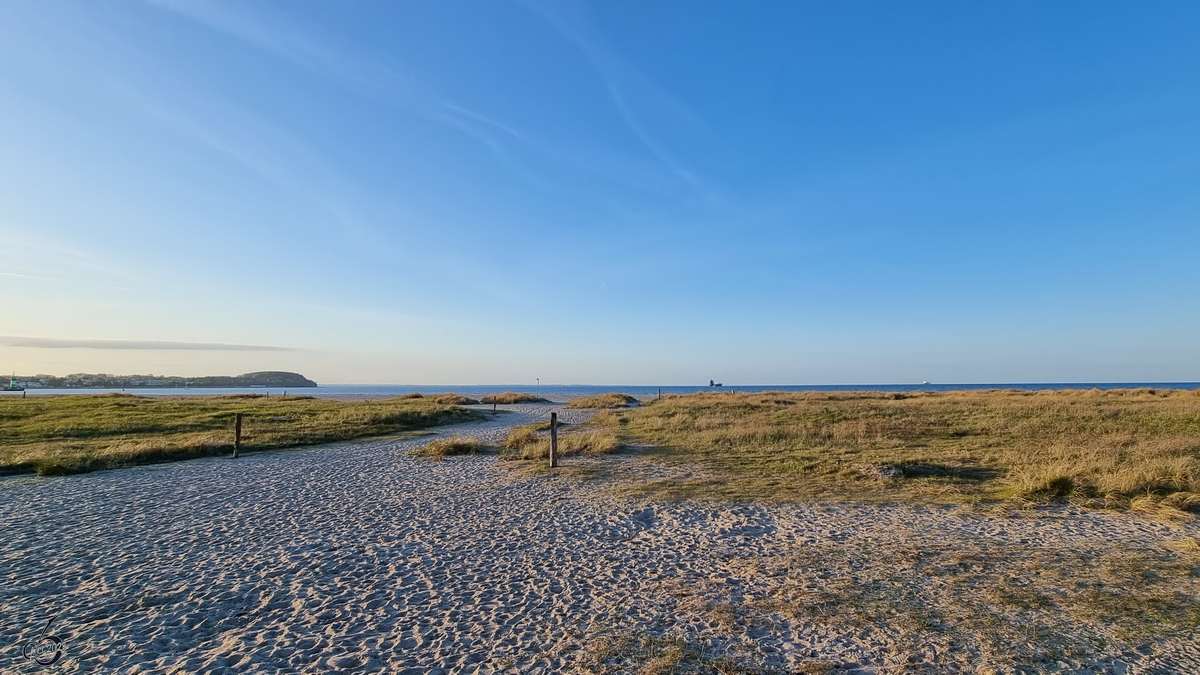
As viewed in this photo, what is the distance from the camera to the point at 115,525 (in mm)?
9531

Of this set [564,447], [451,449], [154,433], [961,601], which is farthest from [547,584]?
[154,433]

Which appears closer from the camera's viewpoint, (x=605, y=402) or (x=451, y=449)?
(x=451, y=449)

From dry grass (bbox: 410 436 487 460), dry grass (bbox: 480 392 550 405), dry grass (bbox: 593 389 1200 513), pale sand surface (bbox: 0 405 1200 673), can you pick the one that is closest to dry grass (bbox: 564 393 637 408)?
dry grass (bbox: 480 392 550 405)

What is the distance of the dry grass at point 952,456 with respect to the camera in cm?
1077

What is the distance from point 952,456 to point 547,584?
12.8 meters

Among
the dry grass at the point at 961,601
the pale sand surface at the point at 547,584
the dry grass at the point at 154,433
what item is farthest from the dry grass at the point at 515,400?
the dry grass at the point at 961,601

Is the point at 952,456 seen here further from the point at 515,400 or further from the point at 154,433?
the point at 515,400

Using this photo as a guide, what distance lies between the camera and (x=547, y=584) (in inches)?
263

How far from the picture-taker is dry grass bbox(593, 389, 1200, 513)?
1077 centimetres

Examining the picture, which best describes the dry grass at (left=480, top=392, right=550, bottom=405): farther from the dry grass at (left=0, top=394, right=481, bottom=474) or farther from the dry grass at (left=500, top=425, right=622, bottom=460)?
the dry grass at (left=500, top=425, right=622, bottom=460)

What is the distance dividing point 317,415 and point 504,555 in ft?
97.5

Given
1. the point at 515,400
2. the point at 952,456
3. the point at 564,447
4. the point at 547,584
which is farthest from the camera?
the point at 515,400

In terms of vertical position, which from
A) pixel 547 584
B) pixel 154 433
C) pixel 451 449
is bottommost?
pixel 547 584

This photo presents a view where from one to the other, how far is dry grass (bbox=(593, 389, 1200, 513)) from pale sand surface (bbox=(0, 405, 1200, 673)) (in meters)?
1.41
